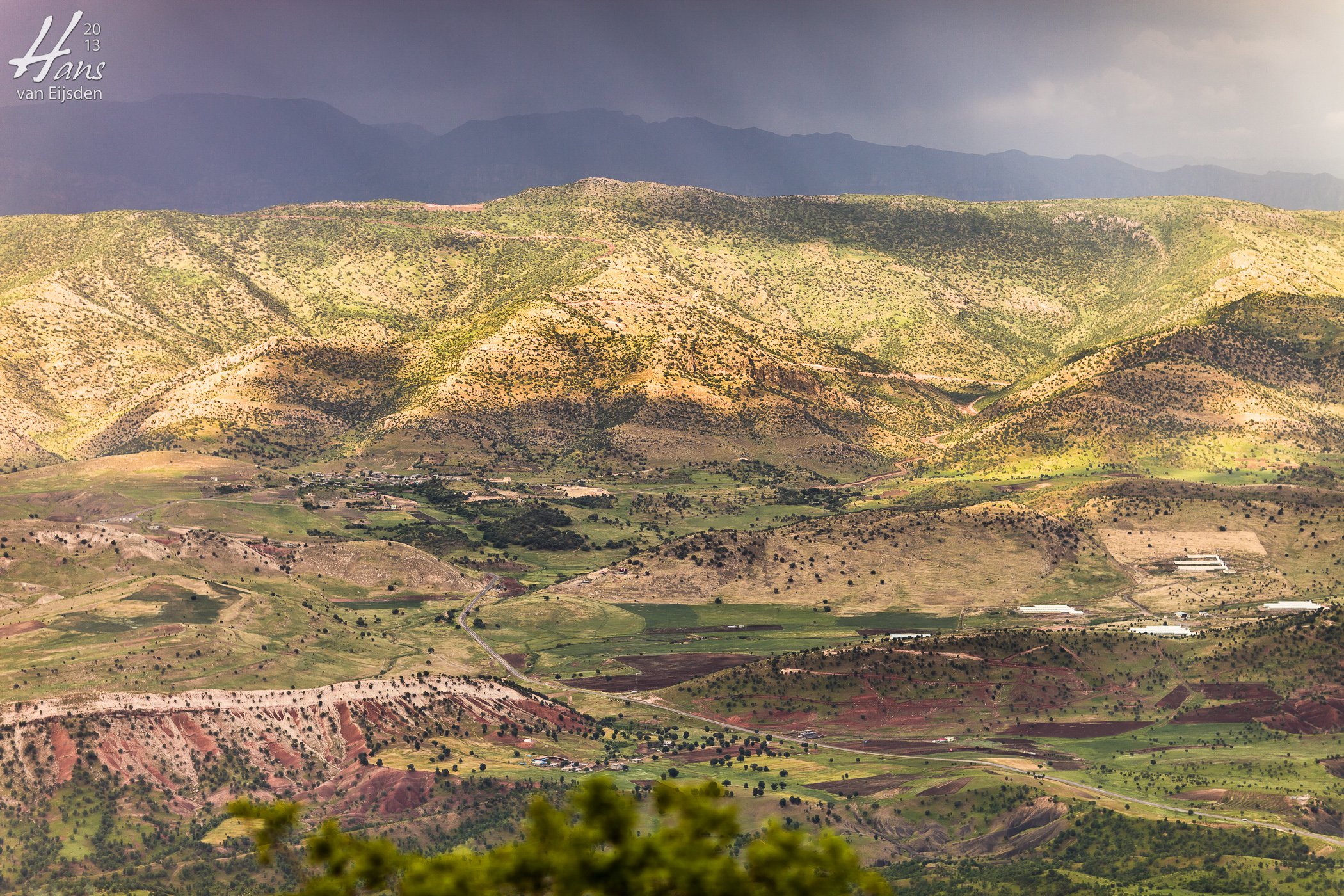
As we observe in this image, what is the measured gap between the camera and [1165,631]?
182 metres

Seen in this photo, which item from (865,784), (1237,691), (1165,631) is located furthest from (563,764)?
(1165,631)

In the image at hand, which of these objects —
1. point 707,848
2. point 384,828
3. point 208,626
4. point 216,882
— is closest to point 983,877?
point 384,828

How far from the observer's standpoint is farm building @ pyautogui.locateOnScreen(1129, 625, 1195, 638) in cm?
18062

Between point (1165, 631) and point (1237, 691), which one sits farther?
point (1165, 631)

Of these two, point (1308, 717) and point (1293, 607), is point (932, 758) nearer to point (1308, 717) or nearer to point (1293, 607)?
point (1308, 717)

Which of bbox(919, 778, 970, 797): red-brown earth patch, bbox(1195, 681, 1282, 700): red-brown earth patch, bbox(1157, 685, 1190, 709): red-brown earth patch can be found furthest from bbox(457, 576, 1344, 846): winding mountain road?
bbox(1195, 681, 1282, 700): red-brown earth patch

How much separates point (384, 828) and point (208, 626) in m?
56.7

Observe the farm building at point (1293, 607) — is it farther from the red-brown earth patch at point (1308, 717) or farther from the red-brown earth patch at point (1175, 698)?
the red-brown earth patch at point (1308, 717)

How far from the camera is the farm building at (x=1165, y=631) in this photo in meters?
181

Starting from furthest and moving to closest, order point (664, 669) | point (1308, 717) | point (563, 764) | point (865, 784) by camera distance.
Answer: point (664, 669) < point (1308, 717) < point (563, 764) < point (865, 784)

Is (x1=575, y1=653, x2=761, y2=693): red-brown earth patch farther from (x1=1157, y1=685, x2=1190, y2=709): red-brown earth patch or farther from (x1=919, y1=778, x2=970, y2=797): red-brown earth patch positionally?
(x1=1157, y1=685, x2=1190, y2=709): red-brown earth patch

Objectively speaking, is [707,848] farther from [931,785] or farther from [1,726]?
[1,726]

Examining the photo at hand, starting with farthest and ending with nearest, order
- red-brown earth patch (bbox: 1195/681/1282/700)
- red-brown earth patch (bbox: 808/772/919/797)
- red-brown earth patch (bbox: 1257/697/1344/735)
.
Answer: red-brown earth patch (bbox: 1195/681/1282/700), red-brown earth patch (bbox: 1257/697/1344/735), red-brown earth patch (bbox: 808/772/919/797)

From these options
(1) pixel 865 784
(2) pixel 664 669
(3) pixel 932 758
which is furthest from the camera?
(2) pixel 664 669
